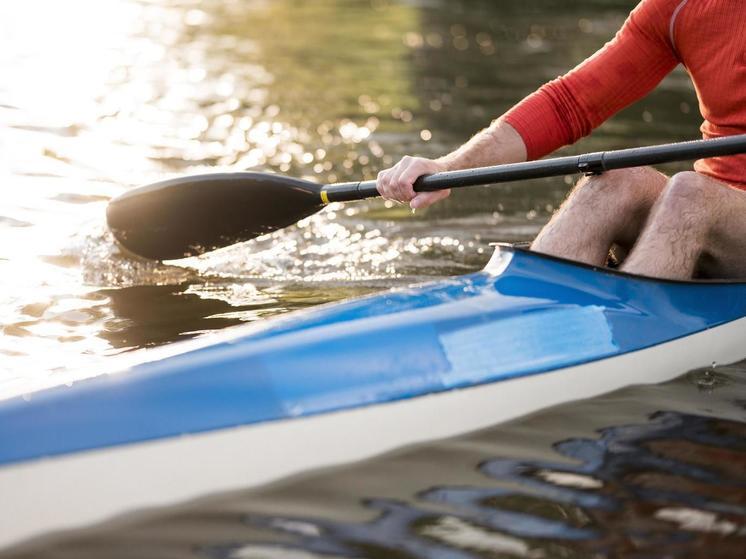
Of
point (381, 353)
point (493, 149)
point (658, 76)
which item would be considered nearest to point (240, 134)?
point (493, 149)

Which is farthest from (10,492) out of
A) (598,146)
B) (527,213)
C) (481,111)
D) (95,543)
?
(481,111)

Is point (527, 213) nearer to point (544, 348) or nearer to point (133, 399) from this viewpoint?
point (544, 348)

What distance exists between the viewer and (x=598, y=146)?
8.48 metres

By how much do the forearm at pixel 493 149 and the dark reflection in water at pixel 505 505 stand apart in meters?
1.06

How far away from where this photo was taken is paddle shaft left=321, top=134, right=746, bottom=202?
3.91 metres

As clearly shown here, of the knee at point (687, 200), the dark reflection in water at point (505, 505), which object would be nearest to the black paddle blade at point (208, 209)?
the knee at point (687, 200)

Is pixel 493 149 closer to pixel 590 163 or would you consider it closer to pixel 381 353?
pixel 590 163

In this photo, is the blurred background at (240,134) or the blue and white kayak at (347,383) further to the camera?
the blurred background at (240,134)

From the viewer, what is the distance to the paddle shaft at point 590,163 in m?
3.91

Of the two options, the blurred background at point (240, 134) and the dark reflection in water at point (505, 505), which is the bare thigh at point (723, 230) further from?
the blurred background at point (240, 134)

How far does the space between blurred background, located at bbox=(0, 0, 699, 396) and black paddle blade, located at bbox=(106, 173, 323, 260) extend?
0.27 metres

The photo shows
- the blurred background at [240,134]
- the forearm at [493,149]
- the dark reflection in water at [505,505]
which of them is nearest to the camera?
the dark reflection in water at [505,505]

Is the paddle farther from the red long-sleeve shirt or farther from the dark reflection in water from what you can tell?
the dark reflection in water

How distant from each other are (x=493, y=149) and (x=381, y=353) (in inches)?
51.3
